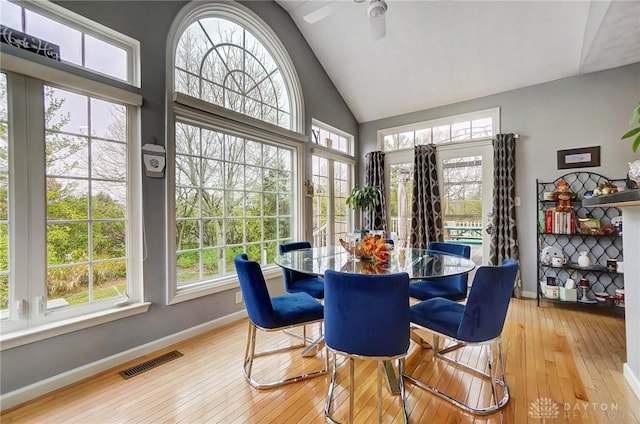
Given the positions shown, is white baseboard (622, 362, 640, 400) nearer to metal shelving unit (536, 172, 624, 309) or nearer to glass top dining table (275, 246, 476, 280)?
glass top dining table (275, 246, 476, 280)

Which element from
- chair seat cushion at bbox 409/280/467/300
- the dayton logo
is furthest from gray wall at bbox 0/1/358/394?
the dayton logo

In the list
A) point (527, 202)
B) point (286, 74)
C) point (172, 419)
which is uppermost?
point (286, 74)

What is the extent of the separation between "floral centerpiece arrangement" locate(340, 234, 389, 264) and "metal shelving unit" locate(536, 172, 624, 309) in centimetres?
266

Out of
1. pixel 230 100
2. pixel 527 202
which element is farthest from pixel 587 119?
pixel 230 100

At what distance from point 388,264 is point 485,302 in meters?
0.70

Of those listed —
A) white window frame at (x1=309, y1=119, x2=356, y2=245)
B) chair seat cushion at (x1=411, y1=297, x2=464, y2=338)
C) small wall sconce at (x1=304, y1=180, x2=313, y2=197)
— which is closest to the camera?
chair seat cushion at (x1=411, y1=297, x2=464, y2=338)

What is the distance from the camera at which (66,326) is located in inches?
77.0

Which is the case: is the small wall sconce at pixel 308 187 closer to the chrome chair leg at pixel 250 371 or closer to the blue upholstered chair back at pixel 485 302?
the chrome chair leg at pixel 250 371

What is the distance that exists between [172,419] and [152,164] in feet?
6.12

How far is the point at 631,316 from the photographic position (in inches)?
75.9

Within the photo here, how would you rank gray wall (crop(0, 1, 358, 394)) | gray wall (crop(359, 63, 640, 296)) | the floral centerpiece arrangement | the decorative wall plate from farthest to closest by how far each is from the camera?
the decorative wall plate, gray wall (crop(359, 63, 640, 296)), the floral centerpiece arrangement, gray wall (crop(0, 1, 358, 394))

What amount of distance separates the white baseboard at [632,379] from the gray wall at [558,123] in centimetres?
195

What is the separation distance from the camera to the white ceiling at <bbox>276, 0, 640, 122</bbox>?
9.73 feet

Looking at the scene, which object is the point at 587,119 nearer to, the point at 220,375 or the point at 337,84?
the point at 337,84
